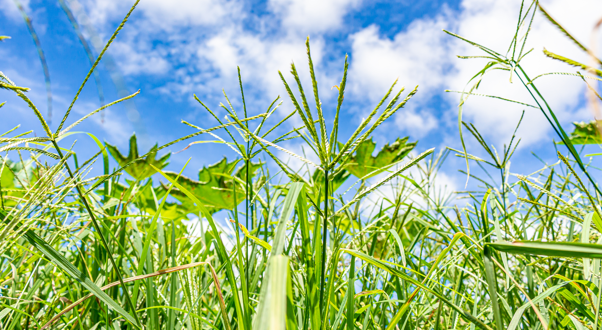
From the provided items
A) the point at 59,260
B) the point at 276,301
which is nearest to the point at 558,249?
the point at 276,301

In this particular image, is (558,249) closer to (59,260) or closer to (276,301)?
(276,301)

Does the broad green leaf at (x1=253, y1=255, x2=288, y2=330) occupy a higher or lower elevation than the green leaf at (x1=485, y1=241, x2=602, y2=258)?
lower

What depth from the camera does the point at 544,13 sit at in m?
0.38

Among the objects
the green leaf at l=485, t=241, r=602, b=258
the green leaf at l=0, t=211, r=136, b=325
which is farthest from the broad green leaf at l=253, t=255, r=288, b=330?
the green leaf at l=0, t=211, r=136, b=325

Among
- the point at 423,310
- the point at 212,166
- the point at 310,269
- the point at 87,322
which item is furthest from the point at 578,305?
the point at 212,166

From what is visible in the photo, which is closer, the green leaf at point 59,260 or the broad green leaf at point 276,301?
the broad green leaf at point 276,301

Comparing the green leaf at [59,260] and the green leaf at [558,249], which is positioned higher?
the green leaf at [558,249]

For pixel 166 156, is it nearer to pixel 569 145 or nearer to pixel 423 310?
pixel 423 310

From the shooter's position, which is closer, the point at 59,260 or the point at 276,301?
the point at 276,301

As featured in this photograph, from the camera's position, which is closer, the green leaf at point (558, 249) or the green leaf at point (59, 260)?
the green leaf at point (558, 249)

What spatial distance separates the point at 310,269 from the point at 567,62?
470 mm

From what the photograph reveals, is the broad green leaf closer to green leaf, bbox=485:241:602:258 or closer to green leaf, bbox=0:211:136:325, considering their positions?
green leaf, bbox=485:241:602:258

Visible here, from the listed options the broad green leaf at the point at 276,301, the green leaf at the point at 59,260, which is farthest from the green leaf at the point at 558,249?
the green leaf at the point at 59,260

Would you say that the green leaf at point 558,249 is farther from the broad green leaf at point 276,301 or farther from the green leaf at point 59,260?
the green leaf at point 59,260
